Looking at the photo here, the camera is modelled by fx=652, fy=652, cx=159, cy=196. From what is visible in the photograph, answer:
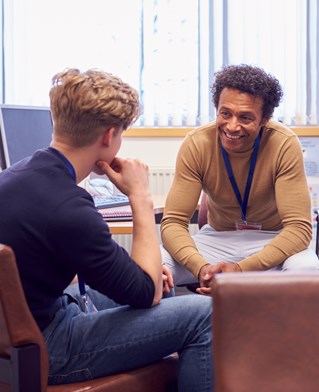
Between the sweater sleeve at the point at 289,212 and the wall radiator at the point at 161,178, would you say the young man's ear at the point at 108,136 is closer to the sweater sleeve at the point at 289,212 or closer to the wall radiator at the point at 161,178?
the sweater sleeve at the point at 289,212

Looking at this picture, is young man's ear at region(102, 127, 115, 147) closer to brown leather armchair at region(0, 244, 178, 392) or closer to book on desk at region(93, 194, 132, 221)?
brown leather armchair at region(0, 244, 178, 392)

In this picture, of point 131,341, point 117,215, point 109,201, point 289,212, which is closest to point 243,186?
point 289,212

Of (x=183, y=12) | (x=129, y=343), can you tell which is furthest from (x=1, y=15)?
(x=129, y=343)

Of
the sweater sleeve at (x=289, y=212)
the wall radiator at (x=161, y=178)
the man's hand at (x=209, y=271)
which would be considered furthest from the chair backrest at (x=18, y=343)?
the wall radiator at (x=161, y=178)

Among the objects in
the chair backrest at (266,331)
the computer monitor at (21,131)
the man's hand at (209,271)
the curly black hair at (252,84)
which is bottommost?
the man's hand at (209,271)

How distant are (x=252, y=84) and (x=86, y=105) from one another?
3.49ft

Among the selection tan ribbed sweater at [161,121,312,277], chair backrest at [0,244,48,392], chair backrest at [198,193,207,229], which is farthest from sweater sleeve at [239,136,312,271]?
chair backrest at [0,244,48,392]

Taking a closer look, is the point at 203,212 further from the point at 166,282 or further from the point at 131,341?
the point at 131,341

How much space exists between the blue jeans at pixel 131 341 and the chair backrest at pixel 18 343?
13 cm

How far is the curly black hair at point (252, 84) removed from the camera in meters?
2.46

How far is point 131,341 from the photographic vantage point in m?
1.53

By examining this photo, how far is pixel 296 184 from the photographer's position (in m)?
2.44

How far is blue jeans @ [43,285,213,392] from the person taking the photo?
4.99 ft

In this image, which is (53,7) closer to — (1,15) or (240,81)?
(1,15)
